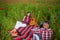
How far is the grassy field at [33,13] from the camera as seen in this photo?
233cm

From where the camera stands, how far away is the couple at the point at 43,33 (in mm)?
2342

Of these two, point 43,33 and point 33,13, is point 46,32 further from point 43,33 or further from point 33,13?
point 33,13

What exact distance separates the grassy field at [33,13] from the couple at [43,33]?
0.05m

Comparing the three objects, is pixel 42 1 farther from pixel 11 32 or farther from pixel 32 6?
pixel 11 32

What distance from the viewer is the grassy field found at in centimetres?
233

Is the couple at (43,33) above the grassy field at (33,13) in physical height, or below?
below

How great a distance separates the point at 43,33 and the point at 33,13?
0.25 meters

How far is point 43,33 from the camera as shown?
2344 mm

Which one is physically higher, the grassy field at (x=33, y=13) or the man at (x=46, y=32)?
the grassy field at (x=33, y=13)

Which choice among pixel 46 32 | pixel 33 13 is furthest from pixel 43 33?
pixel 33 13

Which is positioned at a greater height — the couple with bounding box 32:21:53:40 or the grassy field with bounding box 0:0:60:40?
the grassy field with bounding box 0:0:60:40

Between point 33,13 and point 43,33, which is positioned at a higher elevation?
point 33,13

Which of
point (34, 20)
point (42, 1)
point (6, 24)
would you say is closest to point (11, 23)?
point (6, 24)

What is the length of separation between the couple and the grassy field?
0.05 metres
